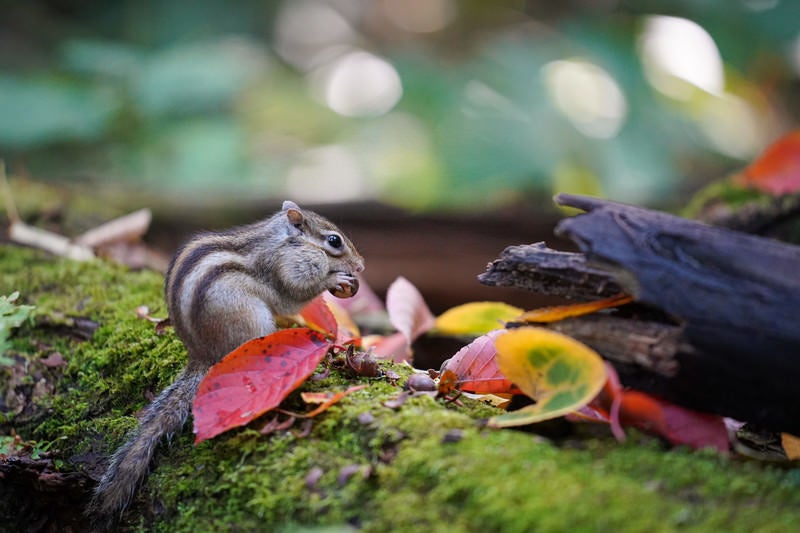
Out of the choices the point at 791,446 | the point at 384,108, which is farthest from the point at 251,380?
the point at 384,108

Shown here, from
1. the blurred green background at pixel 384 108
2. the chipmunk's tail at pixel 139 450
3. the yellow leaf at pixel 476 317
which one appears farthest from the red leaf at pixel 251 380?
the blurred green background at pixel 384 108

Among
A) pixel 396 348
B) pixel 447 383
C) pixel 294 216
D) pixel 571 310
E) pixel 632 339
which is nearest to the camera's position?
pixel 632 339

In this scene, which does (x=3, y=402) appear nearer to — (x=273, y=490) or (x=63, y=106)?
(x=273, y=490)

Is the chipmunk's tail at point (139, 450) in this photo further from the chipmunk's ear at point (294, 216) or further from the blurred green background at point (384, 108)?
the blurred green background at point (384, 108)

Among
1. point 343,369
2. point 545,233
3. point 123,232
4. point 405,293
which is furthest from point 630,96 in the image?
point 343,369

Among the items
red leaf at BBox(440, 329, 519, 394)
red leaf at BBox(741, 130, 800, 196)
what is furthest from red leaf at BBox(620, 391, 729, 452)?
red leaf at BBox(741, 130, 800, 196)

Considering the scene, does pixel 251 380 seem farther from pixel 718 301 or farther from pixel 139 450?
pixel 718 301
